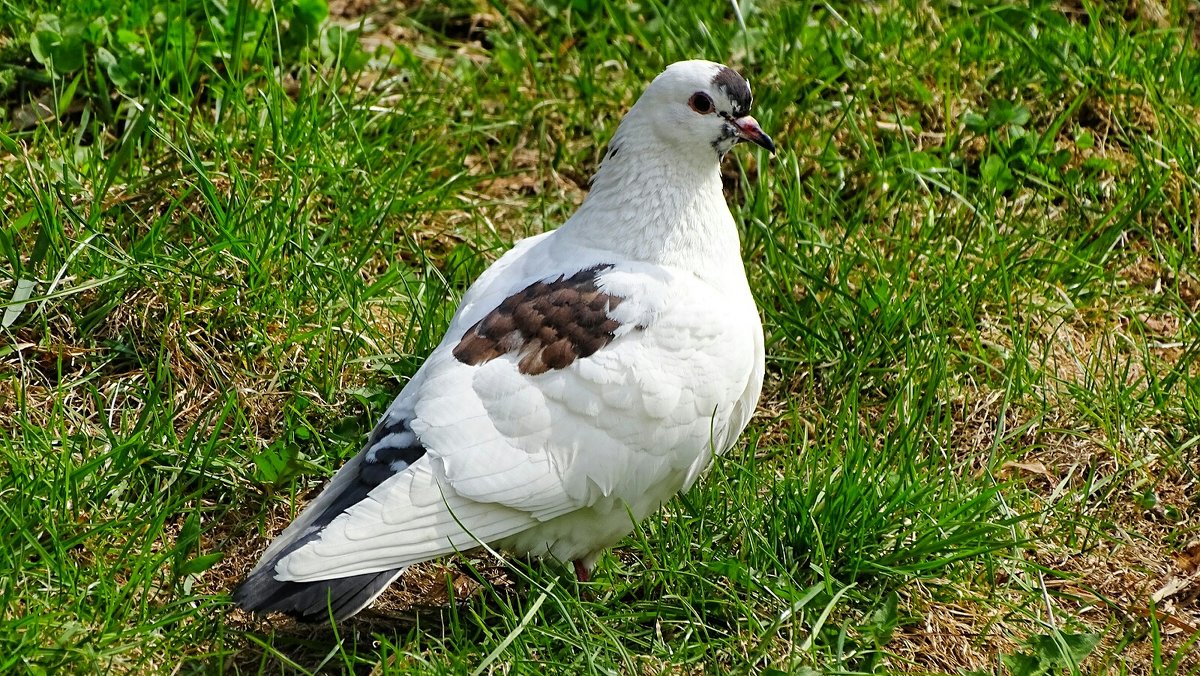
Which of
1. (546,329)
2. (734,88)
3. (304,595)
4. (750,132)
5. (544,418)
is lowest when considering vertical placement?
(304,595)

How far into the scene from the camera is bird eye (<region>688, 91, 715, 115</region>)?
12.6ft

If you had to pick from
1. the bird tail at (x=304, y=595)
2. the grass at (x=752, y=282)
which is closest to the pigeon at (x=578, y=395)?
the bird tail at (x=304, y=595)

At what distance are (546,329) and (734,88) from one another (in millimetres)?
895

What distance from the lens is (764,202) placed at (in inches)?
189

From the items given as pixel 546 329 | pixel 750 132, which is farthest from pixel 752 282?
pixel 546 329

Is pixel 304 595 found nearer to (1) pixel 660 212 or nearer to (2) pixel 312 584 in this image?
(2) pixel 312 584

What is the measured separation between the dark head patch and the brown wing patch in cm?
66

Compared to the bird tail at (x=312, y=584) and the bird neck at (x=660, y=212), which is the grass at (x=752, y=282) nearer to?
the bird tail at (x=312, y=584)

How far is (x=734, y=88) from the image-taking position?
3.83 meters

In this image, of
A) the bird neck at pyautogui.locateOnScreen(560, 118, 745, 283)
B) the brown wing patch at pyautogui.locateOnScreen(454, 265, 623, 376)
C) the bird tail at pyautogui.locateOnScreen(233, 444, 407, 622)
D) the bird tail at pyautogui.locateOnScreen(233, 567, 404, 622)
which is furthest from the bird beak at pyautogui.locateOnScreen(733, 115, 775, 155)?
the bird tail at pyautogui.locateOnScreen(233, 567, 404, 622)

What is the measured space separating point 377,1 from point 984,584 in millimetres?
3515

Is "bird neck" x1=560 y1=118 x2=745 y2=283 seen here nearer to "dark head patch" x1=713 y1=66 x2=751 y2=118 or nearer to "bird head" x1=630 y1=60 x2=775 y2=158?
"bird head" x1=630 y1=60 x2=775 y2=158

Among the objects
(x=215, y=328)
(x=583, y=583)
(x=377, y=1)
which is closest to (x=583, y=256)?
(x=583, y=583)

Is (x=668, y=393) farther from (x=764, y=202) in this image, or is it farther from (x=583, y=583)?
(x=764, y=202)
